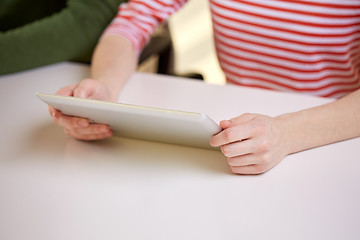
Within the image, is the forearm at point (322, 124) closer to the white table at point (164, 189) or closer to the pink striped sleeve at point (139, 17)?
the white table at point (164, 189)

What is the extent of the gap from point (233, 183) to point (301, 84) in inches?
19.2

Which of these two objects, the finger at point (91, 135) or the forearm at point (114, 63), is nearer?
the finger at point (91, 135)

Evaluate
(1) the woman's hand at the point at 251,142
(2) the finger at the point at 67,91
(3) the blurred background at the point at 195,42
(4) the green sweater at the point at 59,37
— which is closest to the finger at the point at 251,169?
(1) the woman's hand at the point at 251,142

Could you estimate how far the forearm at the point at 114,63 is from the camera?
1.04 metres

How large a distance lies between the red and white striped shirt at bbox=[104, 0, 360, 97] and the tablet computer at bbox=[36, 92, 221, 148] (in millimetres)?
398

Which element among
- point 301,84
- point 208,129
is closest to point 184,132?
point 208,129

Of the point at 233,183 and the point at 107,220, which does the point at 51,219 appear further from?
the point at 233,183

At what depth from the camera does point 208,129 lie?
75cm

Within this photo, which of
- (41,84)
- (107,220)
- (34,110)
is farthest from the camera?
(41,84)

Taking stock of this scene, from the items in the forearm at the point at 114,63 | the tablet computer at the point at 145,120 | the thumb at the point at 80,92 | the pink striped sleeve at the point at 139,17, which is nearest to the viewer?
the tablet computer at the point at 145,120

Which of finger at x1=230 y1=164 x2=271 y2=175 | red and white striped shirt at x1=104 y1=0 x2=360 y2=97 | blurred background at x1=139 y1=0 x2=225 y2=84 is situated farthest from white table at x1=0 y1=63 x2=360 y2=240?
blurred background at x1=139 y1=0 x2=225 y2=84

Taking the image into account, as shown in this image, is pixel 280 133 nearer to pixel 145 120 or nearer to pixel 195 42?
pixel 145 120

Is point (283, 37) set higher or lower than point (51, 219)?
higher

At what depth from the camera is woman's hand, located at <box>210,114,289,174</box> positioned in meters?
0.78
